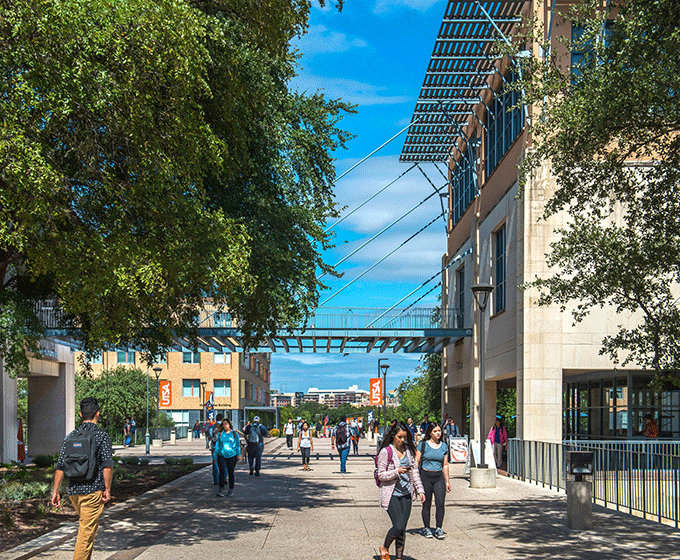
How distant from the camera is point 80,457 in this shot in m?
7.96

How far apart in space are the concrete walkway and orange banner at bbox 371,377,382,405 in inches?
817

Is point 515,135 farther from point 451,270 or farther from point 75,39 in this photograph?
point 75,39

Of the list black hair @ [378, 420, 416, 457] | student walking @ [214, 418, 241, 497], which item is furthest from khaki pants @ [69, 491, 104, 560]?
student walking @ [214, 418, 241, 497]

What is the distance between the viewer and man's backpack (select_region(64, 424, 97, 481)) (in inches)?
313

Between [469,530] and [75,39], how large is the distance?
9050 mm

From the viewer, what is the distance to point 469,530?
12.6 meters

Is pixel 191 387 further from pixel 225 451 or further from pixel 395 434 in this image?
pixel 395 434

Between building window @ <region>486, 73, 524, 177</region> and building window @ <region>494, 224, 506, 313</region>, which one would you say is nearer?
building window @ <region>486, 73, 524, 177</region>

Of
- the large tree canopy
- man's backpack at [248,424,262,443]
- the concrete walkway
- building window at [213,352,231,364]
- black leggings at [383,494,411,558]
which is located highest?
the large tree canopy

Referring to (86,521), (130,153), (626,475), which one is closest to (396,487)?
(86,521)

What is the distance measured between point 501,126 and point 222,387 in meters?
52.8

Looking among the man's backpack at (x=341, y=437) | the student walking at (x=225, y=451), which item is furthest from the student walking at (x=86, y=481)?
the man's backpack at (x=341, y=437)

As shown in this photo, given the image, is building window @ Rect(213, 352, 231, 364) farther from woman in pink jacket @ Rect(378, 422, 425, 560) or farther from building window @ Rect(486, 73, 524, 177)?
woman in pink jacket @ Rect(378, 422, 425, 560)

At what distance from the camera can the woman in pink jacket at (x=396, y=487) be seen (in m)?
9.37
